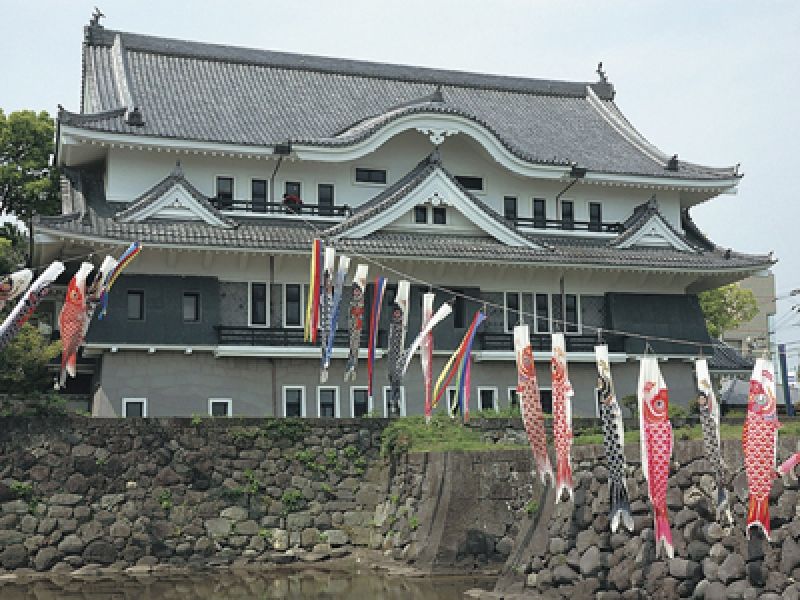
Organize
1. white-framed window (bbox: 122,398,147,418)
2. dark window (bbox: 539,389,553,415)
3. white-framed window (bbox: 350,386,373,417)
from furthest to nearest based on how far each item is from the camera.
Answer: dark window (bbox: 539,389,553,415), white-framed window (bbox: 350,386,373,417), white-framed window (bbox: 122,398,147,418)

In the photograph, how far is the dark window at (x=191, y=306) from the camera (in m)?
31.4

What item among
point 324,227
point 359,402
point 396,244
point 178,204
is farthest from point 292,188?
point 359,402

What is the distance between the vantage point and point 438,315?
2716 centimetres

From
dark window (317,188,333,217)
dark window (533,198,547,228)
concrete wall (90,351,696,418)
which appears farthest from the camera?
dark window (533,198,547,228)

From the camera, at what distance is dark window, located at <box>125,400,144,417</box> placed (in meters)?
29.9

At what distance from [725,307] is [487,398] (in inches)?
1034

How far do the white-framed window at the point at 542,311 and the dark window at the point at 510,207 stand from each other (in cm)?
352

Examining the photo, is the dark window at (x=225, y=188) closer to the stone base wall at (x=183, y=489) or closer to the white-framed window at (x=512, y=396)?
the stone base wall at (x=183, y=489)

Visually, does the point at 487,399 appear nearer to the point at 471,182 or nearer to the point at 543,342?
the point at 543,342

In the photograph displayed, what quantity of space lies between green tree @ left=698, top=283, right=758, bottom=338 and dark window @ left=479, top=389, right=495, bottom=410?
23.2 meters

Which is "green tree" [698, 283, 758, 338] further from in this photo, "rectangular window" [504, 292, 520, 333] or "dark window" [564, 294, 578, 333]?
"rectangular window" [504, 292, 520, 333]

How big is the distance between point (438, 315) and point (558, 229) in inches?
442

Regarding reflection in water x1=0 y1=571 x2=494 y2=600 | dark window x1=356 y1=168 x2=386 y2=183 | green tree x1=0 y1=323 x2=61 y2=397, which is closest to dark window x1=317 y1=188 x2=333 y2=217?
dark window x1=356 y1=168 x2=386 y2=183

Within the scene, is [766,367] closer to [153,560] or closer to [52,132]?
[153,560]
